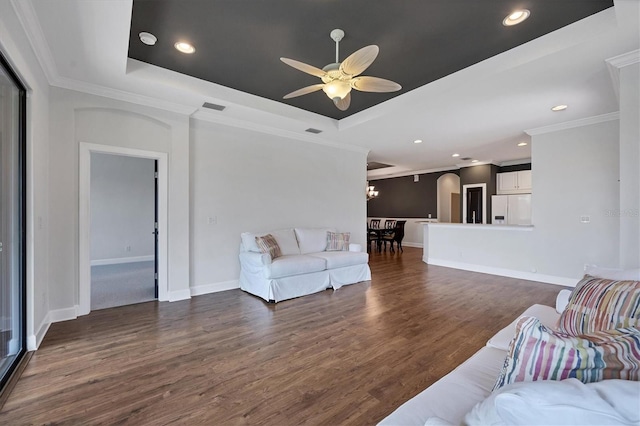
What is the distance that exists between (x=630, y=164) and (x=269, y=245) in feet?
13.4

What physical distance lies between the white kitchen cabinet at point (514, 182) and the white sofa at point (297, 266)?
220 inches

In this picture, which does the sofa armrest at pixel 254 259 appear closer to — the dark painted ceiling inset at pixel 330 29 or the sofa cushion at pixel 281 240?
the sofa cushion at pixel 281 240

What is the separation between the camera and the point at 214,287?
176 inches

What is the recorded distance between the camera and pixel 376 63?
Result: 10.8 ft

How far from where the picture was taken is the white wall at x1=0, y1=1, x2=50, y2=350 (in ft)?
7.23

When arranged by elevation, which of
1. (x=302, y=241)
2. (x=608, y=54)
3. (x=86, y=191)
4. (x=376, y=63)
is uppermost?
(x=376, y=63)

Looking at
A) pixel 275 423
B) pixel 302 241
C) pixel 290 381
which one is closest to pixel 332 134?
pixel 302 241

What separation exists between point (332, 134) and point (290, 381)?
4.36 metres

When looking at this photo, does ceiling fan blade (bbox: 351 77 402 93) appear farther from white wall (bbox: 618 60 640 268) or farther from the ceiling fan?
white wall (bbox: 618 60 640 268)

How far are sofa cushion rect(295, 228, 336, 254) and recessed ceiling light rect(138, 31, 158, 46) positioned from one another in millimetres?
3240

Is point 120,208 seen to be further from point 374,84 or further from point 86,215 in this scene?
point 374,84

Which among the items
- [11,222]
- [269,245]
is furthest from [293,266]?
[11,222]

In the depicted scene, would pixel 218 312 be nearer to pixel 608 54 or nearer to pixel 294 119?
pixel 294 119

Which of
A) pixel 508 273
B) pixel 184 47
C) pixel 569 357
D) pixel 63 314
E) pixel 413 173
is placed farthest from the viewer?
pixel 413 173
